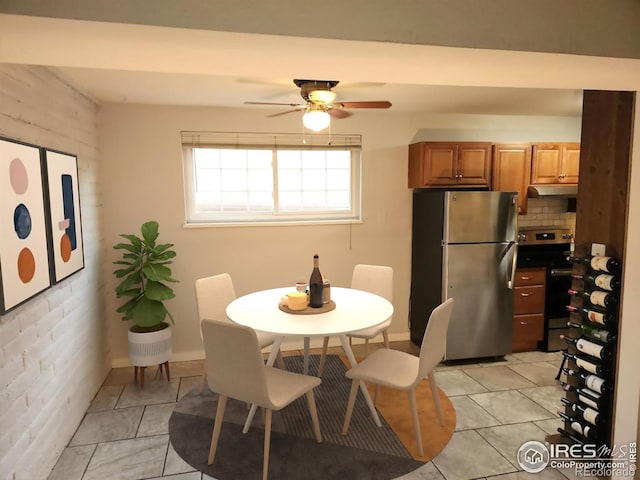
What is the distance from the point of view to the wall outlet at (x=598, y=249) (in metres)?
2.24

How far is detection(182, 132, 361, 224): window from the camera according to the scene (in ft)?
12.8

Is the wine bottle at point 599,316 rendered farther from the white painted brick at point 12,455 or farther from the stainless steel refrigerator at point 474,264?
the white painted brick at point 12,455

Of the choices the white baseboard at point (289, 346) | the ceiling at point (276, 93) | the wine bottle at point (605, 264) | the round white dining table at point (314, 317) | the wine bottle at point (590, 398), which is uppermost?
the ceiling at point (276, 93)

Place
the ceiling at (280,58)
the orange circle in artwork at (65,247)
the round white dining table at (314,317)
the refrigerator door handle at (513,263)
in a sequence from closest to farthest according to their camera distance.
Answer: the ceiling at (280,58)
the round white dining table at (314,317)
the orange circle in artwork at (65,247)
the refrigerator door handle at (513,263)

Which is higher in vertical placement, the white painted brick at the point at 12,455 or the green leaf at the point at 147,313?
the green leaf at the point at 147,313

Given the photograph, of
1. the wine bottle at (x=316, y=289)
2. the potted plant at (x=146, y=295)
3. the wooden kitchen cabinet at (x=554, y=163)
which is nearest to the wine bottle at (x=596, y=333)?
the wine bottle at (x=316, y=289)

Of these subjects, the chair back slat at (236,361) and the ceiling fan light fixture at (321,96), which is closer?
the chair back slat at (236,361)

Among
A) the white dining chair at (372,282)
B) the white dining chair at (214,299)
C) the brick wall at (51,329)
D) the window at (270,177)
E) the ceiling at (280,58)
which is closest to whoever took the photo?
the ceiling at (280,58)

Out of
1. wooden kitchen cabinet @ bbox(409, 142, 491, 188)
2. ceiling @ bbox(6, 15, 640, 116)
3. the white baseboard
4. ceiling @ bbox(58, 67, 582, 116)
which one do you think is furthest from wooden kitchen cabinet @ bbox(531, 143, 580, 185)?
ceiling @ bbox(6, 15, 640, 116)

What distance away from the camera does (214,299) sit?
3260 mm

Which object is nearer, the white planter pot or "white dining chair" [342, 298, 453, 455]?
"white dining chair" [342, 298, 453, 455]

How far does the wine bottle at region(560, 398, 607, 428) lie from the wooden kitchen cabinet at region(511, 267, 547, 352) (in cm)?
160

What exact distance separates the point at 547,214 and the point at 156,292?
3929 millimetres

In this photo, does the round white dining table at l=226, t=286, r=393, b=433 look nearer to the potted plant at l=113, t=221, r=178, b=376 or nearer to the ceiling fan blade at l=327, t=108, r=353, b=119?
the potted plant at l=113, t=221, r=178, b=376
